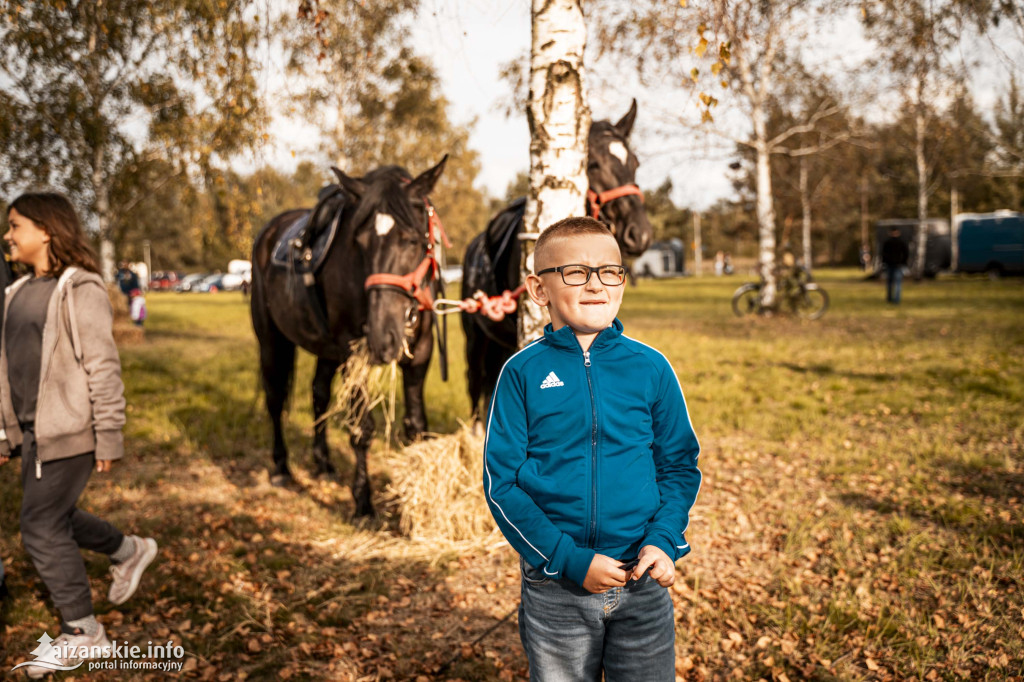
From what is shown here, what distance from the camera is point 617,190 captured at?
15.1 ft

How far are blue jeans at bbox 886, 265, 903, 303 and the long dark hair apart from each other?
65.4ft

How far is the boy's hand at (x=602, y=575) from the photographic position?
163cm

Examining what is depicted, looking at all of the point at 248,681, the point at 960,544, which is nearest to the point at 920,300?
the point at 960,544

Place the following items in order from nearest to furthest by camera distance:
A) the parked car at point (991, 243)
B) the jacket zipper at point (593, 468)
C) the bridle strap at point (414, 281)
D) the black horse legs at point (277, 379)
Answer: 1. the jacket zipper at point (593, 468)
2. the bridle strap at point (414, 281)
3. the black horse legs at point (277, 379)
4. the parked car at point (991, 243)

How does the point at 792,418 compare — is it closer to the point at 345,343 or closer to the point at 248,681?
the point at 345,343

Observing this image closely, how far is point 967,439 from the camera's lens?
599 cm

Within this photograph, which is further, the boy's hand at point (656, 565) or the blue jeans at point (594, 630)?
the blue jeans at point (594, 630)

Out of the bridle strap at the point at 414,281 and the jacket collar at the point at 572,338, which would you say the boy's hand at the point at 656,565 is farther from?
the bridle strap at the point at 414,281

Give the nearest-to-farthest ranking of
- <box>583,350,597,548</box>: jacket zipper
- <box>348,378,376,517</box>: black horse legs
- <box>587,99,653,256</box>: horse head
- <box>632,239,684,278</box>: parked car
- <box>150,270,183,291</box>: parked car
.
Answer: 1. <box>583,350,597,548</box>: jacket zipper
2. <box>587,99,653,256</box>: horse head
3. <box>348,378,376,517</box>: black horse legs
4. <box>632,239,684,278</box>: parked car
5. <box>150,270,183,291</box>: parked car

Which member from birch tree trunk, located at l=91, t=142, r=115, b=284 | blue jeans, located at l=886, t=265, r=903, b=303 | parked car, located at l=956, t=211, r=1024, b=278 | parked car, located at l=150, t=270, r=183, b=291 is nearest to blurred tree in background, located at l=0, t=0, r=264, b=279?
birch tree trunk, located at l=91, t=142, r=115, b=284

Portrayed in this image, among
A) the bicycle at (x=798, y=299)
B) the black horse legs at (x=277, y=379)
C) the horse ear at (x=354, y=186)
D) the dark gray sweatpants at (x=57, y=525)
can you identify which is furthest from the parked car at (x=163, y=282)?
the dark gray sweatpants at (x=57, y=525)

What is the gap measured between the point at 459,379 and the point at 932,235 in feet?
110

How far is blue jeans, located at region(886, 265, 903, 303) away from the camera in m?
18.7

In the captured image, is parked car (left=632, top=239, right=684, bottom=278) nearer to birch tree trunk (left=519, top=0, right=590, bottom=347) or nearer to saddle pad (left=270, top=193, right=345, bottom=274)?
saddle pad (left=270, top=193, right=345, bottom=274)
